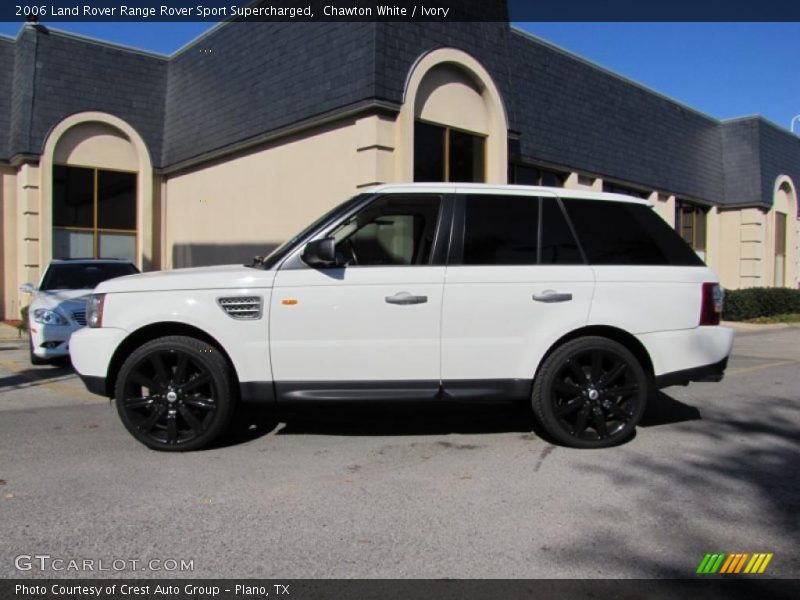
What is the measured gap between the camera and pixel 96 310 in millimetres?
4961

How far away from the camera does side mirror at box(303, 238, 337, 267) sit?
15.0ft

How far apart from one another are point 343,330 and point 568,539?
2.14 meters

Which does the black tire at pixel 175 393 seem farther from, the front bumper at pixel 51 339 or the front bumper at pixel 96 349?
the front bumper at pixel 51 339

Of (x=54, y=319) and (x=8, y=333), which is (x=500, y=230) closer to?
(x=54, y=319)

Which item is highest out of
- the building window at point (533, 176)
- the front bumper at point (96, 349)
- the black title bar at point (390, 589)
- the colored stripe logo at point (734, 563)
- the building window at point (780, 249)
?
the building window at point (533, 176)

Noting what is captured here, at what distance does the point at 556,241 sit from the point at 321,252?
1873 millimetres

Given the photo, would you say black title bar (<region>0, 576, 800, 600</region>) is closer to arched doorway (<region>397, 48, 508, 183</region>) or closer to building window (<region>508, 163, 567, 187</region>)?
arched doorway (<region>397, 48, 508, 183</region>)

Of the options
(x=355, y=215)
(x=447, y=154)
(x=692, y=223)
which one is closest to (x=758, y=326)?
(x=692, y=223)

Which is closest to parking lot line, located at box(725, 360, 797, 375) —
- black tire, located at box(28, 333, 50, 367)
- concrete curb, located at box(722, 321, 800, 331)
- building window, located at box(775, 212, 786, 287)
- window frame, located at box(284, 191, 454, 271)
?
→ window frame, located at box(284, 191, 454, 271)

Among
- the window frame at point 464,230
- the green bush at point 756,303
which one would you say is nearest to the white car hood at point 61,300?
the window frame at point 464,230

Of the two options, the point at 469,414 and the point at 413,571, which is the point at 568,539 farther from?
the point at 469,414

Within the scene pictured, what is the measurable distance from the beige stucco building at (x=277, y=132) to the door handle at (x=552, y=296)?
20.7 feet

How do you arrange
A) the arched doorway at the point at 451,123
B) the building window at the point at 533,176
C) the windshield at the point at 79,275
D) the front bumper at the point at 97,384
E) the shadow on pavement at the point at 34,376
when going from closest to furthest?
the front bumper at the point at 97,384 → the shadow on pavement at the point at 34,376 → the windshield at the point at 79,275 → the arched doorway at the point at 451,123 → the building window at the point at 533,176

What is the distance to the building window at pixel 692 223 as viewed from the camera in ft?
71.3
